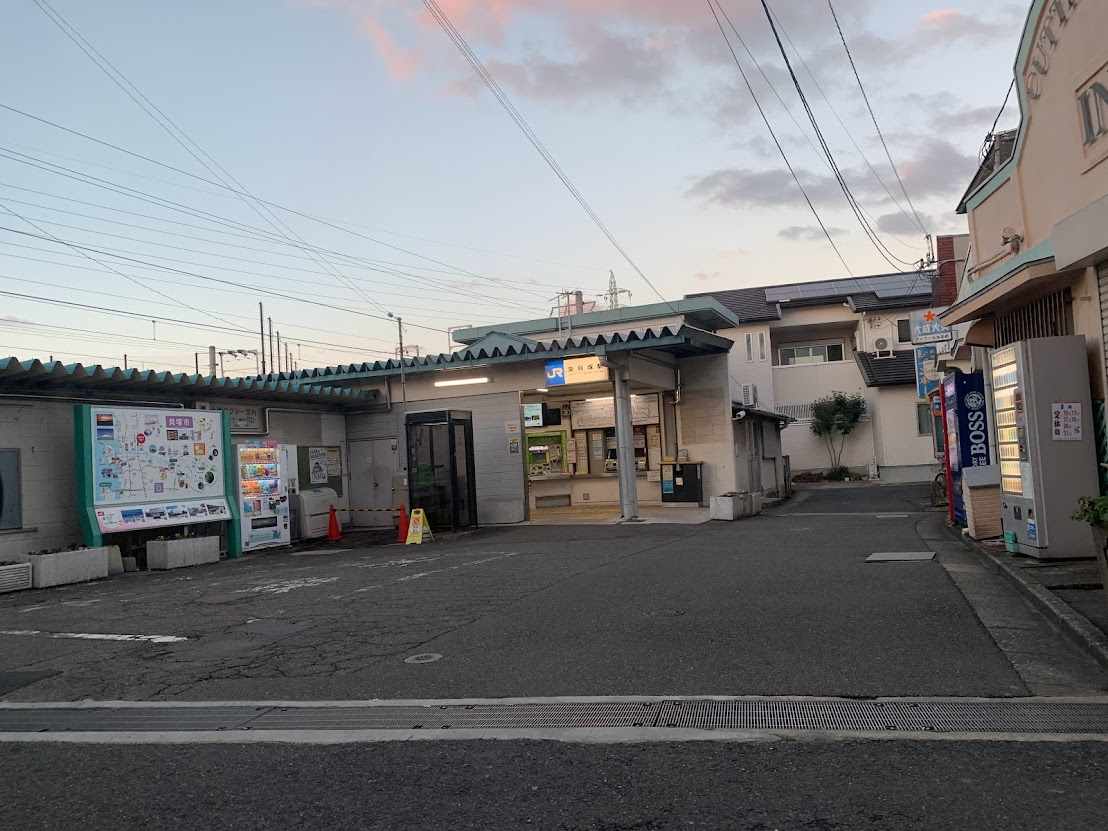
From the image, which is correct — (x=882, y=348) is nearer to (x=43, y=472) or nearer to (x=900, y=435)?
(x=900, y=435)

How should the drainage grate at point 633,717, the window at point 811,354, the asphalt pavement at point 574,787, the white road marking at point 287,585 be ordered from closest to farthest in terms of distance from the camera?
the asphalt pavement at point 574,787, the drainage grate at point 633,717, the white road marking at point 287,585, the window at point 811,354

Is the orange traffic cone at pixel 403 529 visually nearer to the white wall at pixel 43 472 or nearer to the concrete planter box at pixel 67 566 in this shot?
the concrete planter box at pixel 67 566

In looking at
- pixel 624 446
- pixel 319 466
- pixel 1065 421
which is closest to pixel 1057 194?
pixel 1065 421

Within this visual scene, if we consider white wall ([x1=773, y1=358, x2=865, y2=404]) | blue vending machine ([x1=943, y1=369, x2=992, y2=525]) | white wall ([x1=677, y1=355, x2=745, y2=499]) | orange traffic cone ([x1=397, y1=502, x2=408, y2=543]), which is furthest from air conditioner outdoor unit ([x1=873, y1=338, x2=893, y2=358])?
orange traffic cone ([x1=397, y1=502, x2=408, y2=543])

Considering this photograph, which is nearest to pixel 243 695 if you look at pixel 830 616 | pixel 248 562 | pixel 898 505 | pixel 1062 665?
pixel 830 616

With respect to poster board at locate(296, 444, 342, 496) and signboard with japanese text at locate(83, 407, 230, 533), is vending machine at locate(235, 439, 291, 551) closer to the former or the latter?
signboard with japanese text at locate(83, 407, 230, 533)

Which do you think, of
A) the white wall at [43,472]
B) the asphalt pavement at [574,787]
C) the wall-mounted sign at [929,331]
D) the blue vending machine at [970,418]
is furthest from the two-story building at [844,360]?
the asphalt pavement at [574,787]

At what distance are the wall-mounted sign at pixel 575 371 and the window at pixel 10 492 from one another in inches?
458

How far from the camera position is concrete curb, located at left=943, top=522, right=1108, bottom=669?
636cm

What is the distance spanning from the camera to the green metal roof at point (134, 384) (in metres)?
14.3

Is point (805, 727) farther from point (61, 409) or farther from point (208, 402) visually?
point (208, 402)

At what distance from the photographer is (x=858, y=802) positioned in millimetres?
3980

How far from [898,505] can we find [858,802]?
22005 millimetres

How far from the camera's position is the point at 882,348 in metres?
41.0
